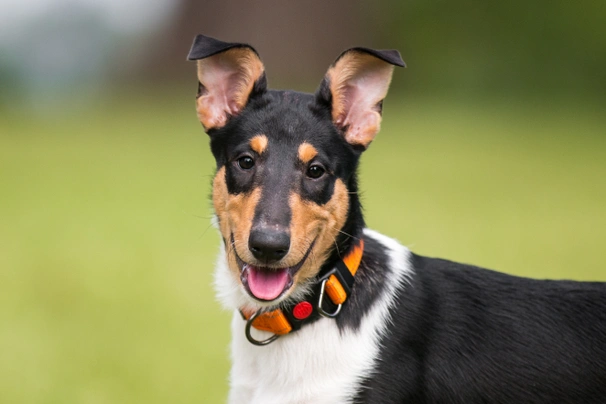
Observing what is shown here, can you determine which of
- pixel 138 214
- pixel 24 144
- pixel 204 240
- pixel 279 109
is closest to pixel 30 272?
pixel 204 240

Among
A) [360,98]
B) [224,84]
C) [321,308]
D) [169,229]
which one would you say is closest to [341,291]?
[321,308]

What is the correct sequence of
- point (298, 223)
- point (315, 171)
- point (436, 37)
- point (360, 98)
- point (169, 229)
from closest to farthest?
point (298, 223), point (315, 171), point (360, 98), point (169, 229), point (436, 37)

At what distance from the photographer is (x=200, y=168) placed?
Answer: 19.3 metres

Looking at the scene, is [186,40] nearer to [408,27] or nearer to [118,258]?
[408,27]

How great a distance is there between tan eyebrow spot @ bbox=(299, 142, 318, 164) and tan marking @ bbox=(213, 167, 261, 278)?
11.8 inches

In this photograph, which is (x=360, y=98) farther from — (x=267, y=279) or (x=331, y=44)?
(x=331, y=44)

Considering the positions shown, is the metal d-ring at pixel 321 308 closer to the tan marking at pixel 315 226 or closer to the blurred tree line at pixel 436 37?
the tan marking at pixel 315 226

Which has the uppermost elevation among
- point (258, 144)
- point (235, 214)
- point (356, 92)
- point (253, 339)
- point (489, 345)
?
point (356, 92)

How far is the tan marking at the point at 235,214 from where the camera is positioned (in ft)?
12.9

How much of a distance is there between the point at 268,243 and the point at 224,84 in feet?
3.75

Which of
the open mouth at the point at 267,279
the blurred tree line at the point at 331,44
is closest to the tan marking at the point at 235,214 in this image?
the open mouth at the point at 267,279

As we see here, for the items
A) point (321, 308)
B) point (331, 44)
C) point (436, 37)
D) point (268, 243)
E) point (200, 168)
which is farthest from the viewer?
point (331, 44)

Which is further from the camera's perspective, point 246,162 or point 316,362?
point 246,162

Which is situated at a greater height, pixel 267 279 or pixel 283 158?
pixel 283 158
